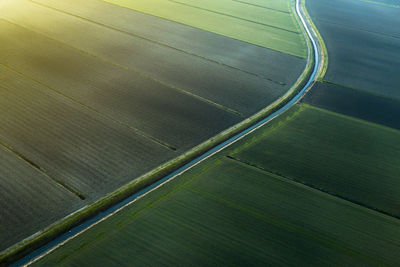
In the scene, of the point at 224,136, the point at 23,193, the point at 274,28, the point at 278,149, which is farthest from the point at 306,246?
the point at 274,28

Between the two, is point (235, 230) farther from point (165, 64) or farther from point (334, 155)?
point (165, 64)

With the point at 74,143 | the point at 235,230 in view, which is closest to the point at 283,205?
the point at 235,230

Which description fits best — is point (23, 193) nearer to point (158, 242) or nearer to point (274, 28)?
point (158, 242)

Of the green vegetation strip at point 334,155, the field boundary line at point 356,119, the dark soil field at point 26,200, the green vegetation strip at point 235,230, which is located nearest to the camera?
the green vegetation strip at point 235,230

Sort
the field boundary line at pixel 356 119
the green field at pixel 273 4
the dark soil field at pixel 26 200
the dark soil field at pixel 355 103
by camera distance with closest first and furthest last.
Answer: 1. the dark soil field at pixel 26 200
2. the field boundary line at pixel 356 119
3. the dark soil field at pixel 355 103
4. the green field at pixel 273 4

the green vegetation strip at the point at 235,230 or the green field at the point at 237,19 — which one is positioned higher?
the green field at the point at 237,19

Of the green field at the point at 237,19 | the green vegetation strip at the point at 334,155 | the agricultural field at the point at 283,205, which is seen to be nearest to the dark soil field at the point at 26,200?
the agricultural field at the point at 283,205

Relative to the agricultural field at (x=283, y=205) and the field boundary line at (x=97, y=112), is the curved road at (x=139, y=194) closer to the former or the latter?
the agricultural field at (x=283, y=205)

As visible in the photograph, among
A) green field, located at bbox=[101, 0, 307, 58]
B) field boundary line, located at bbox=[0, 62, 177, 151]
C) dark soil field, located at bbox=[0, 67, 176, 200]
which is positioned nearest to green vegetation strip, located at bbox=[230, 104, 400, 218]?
field boundary line, located at bbox=[0, 62, 177, 151]
